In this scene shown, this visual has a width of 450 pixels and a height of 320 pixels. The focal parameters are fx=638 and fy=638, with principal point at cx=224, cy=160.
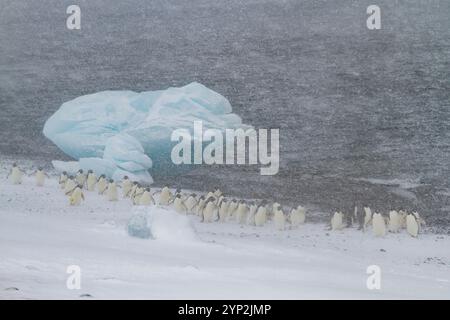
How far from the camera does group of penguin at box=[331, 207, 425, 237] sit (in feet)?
13.5

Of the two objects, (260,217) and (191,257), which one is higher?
(260,217)

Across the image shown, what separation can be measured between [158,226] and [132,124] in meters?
0.78

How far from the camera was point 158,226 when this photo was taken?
3.97m

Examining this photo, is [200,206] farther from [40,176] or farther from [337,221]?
[40,176]

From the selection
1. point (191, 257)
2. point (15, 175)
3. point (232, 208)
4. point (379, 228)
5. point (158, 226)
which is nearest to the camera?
point (191, 257)

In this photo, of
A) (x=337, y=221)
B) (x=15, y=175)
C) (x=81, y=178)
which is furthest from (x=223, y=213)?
(x=15, y=175)

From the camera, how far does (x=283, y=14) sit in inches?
173

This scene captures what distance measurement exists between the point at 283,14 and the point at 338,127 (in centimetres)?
87

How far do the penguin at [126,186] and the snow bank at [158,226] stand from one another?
0.73ft

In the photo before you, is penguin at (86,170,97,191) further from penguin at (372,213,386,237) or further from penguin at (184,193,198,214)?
penguin at (372,213,386,237)

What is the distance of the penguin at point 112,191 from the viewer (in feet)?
13.8

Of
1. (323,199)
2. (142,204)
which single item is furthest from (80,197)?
(323,199)
